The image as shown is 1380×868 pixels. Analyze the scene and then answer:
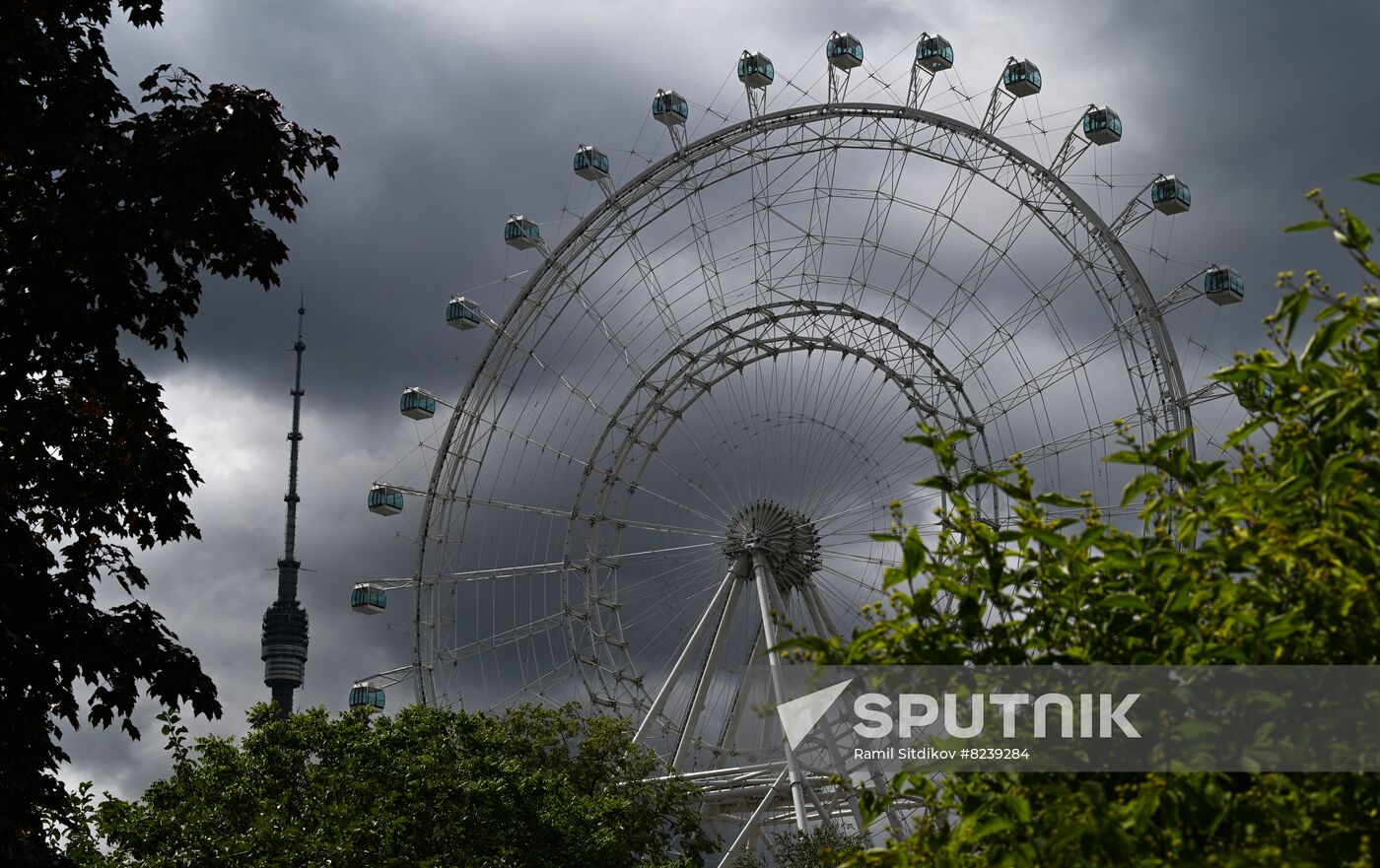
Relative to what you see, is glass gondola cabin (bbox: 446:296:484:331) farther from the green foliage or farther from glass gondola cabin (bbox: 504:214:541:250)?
the green foliage

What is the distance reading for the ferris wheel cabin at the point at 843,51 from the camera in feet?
170

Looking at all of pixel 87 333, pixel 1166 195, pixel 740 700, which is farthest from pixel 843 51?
pixel 87 333

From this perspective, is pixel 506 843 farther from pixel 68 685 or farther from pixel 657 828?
pixel 68 685

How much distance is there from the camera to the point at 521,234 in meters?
55.5

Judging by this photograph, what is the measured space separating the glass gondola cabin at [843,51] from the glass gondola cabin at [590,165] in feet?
27.5

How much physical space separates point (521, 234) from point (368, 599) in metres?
14.4

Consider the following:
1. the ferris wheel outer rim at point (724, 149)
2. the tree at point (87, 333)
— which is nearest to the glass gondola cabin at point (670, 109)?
the ferris wheel outer rim at point (724, 149)

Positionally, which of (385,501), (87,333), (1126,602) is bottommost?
(1126,602)

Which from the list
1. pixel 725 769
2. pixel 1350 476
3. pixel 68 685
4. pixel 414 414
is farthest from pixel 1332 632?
pixel 414 414

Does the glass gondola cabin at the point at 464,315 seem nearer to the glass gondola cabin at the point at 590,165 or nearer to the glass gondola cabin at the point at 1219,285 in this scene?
the glass gondola cabin at the point at 590,165

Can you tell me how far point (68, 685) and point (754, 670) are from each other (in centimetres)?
3543

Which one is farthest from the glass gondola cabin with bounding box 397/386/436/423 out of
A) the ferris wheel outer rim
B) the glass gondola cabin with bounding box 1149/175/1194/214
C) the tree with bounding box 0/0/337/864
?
the tree with bounding box 0/0/337/864

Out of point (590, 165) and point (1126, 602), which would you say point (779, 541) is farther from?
point (1126, 602)

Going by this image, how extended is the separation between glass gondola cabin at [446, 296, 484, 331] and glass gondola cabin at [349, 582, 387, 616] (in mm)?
9965
